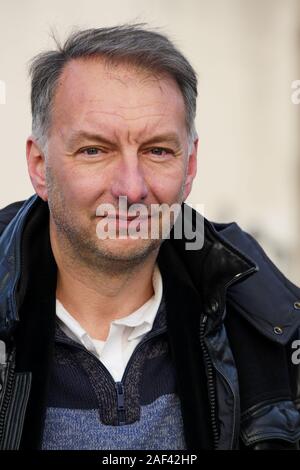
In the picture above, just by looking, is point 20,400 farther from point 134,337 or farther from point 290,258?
point 290,258

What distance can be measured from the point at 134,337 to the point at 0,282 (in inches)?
15.7

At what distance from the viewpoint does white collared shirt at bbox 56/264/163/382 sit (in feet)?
7.98

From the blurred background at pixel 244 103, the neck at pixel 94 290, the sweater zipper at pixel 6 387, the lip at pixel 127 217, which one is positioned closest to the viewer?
the sweater zipper at pixel 6 387

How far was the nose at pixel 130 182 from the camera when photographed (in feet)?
7.59

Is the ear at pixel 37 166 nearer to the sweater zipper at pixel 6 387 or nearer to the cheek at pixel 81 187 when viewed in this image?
the cheek at pixel 81 187

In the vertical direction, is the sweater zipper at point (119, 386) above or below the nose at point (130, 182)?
below

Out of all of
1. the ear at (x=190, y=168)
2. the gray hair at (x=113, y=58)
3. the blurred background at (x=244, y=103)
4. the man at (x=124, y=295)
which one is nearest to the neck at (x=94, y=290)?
the man at (x=124, y=295)

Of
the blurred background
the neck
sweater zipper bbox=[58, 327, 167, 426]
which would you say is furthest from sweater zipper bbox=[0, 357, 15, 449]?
the blurred background

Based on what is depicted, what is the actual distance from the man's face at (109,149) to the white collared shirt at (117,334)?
0.19 metres

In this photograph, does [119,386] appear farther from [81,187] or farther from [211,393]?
[81,187]

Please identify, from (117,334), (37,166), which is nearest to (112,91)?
(37,166)

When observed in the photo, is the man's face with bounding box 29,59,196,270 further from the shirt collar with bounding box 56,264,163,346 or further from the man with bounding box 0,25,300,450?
the shirt collar with bounding box 56,264,163,346

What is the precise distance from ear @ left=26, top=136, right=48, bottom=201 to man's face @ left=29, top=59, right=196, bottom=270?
0.21ft

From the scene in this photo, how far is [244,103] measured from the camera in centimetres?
770
